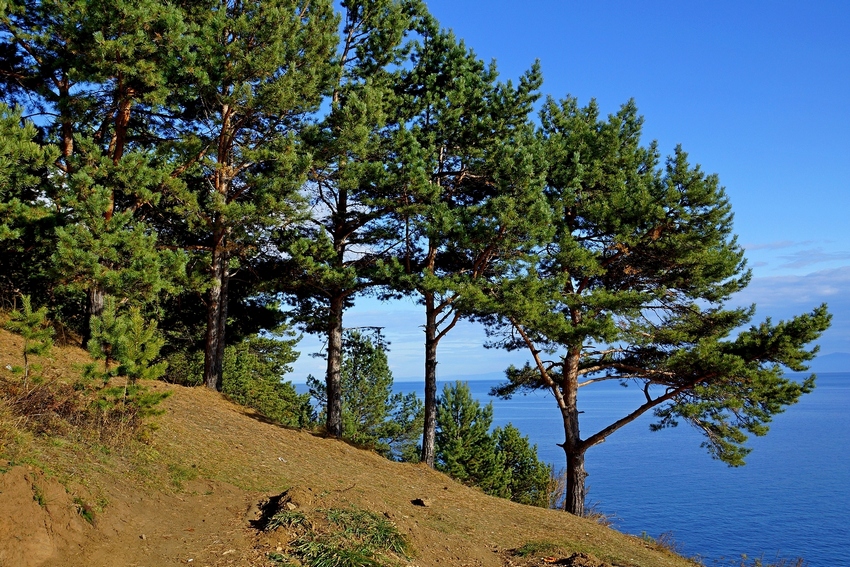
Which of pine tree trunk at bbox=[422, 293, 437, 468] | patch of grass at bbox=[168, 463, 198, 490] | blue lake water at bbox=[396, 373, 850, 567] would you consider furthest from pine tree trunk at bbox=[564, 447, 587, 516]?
patch of grass at bbox=[168, 463, 198, 490]

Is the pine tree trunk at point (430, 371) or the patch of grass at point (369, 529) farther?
the pine tree trunk at point (430, 371)

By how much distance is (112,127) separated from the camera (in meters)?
13.9

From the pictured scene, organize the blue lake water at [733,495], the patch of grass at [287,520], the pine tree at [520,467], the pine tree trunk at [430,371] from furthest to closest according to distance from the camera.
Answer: the blue lake water at [733,495] < the pine tree at [520,467] < the pine tree trunk at [430,371] < the patch of grass at [287,520]

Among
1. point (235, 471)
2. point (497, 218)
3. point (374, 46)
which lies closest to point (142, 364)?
point (235, 471)

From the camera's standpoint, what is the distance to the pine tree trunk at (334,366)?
49.9ft

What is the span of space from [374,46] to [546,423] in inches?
3263

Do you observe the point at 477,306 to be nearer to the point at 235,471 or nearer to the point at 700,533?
the point at 235,471

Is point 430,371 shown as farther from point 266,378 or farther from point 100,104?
point 266,378

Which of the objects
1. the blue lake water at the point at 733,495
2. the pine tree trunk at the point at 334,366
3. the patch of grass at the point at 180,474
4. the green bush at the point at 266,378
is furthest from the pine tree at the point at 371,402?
the patch of grass at the point at 180,474

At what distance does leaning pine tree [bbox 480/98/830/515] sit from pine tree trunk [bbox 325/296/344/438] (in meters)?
3.93

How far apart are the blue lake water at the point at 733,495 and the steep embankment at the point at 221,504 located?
18.5ft

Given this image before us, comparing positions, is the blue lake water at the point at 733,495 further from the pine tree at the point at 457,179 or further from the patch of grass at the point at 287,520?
the patch of grass at the point at 287,520

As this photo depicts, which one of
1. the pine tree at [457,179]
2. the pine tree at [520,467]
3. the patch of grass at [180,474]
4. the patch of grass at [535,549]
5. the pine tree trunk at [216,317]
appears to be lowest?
the patch of grass at [535,549]

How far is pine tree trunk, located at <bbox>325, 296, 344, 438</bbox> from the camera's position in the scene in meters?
15.2
